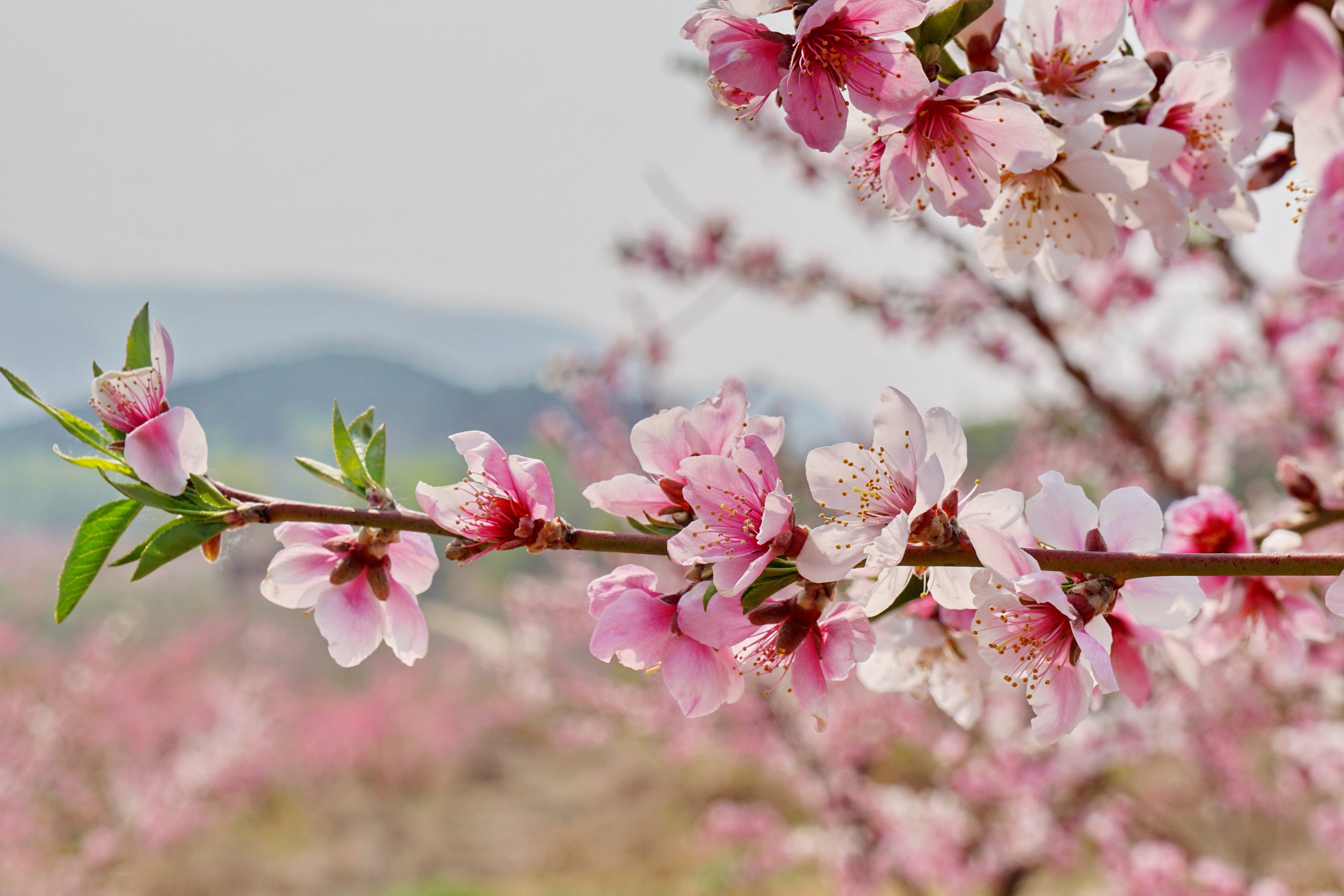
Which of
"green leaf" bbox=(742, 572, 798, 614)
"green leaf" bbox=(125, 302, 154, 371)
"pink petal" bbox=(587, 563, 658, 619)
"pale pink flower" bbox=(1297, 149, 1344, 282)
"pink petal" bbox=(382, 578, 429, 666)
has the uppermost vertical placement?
"pale pink flower" bbox=(1297, 149, 1344, 282)

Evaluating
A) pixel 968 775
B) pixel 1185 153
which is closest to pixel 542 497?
pixel 1185 153

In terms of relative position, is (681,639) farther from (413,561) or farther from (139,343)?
(139,343)

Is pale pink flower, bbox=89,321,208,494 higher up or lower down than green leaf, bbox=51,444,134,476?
higher up

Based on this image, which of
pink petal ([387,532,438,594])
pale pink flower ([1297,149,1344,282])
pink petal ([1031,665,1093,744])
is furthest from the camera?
pink petal ([387,532,438,594])

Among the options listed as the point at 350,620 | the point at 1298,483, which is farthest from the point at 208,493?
the point at 1298,483

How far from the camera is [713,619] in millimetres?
424

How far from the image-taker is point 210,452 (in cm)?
46

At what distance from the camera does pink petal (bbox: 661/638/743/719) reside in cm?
→ 44

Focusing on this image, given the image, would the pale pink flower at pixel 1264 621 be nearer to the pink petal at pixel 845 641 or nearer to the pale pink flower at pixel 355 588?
the pink petal at pixel 845 641

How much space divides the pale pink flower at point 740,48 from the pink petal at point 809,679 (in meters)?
0.32

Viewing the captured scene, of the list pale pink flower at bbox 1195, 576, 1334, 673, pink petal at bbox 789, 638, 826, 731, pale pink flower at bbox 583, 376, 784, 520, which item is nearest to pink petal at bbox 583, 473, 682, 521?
pale pink flower at bbox 583, 376, 784, 520

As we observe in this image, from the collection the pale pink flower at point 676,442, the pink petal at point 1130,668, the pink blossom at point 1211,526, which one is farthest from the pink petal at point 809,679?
the pink blossom at point 1211,526

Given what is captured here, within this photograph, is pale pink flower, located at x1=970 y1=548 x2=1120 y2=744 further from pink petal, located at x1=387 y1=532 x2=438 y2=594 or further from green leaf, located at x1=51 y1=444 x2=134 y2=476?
green leaf, located at x1=51 y1=444 x2=134 y2=476

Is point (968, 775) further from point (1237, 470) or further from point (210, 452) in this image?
point (210, 452)
